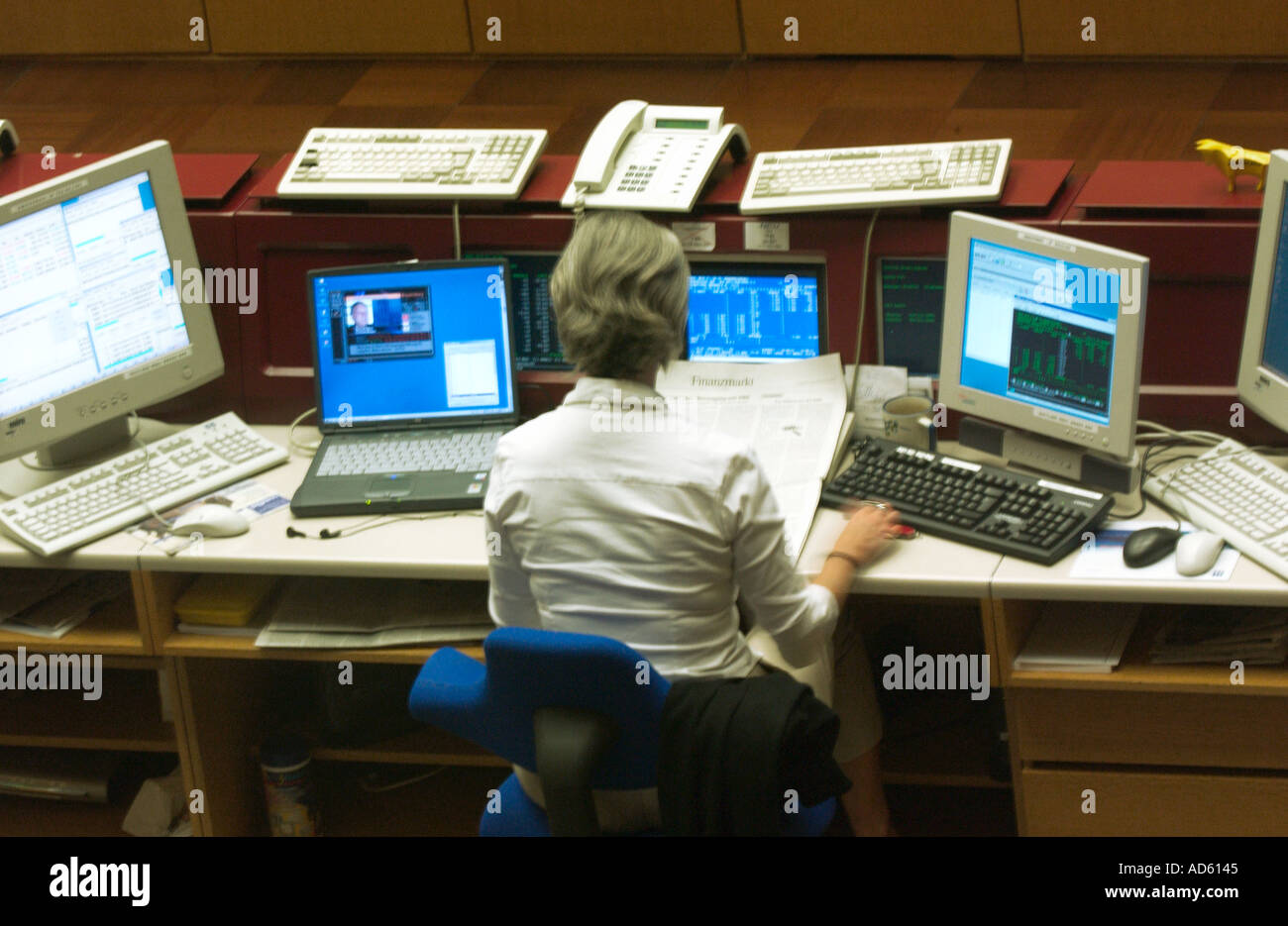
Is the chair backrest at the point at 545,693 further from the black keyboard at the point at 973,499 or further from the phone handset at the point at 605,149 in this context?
the phone handset at the point at 605,149

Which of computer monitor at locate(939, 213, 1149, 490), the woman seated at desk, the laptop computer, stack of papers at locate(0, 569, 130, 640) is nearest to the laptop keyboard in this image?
the laptop computer

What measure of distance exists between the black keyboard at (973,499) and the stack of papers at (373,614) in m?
0.63

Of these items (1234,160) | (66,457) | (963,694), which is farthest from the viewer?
(963,694)

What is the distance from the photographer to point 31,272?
2770mm

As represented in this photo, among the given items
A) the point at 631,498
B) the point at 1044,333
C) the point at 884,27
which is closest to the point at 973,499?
the point at 1044,333

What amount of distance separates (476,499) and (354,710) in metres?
0.53

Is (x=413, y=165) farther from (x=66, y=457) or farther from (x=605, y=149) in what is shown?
(x=66, y=457)

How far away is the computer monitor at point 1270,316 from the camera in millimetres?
2414

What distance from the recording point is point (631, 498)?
207 cm

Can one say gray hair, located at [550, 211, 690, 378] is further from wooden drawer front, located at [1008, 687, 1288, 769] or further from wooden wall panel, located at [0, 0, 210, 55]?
wooden wall panel, located at [0, 0, 210, 55]

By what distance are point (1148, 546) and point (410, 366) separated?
1.30 meters

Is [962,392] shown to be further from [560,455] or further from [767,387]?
[560,455]

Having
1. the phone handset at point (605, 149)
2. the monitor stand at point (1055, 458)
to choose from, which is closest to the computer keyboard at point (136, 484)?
the phone handset at point (605, 149)

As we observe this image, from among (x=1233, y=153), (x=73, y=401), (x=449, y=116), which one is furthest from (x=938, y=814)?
(x=449, y=116)
